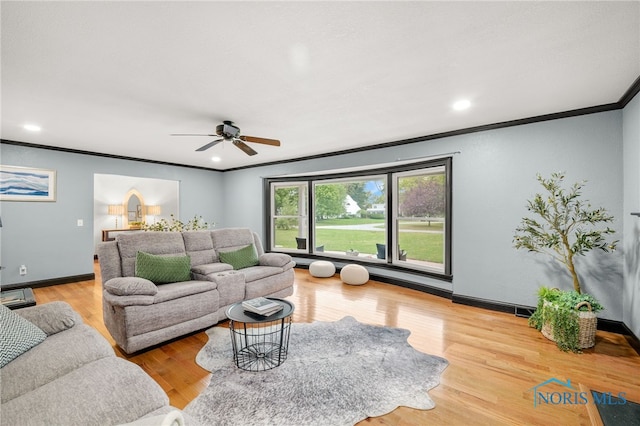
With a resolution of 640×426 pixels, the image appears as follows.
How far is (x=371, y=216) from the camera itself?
228 inches

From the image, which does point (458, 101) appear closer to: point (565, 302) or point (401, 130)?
point (401, 130)

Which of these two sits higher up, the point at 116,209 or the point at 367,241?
the point at 116,209

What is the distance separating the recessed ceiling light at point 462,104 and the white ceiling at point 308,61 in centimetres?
6

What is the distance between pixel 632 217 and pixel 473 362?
2.16m

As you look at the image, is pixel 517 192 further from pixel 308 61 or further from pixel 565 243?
pixel 308 61

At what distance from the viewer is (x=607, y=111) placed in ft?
10.1

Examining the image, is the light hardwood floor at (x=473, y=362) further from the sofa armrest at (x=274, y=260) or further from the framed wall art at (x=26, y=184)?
the framed wall art at (x=26, y=184)

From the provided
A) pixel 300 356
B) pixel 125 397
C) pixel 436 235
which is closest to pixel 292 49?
pixel 125 397

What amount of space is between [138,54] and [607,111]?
4.50 metres

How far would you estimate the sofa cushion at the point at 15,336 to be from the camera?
1542 mm

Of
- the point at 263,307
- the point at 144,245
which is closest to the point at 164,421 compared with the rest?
the point at 263,307

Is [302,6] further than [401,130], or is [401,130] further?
[401,130]

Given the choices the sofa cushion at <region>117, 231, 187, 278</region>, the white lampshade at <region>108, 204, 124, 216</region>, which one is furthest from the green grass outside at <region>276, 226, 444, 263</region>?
the white lampshade at <region>108, 204, 124, 216</region>

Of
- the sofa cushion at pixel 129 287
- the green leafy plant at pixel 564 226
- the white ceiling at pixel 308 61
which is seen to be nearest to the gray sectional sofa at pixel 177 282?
the sofa cushion at pixel 129 287
